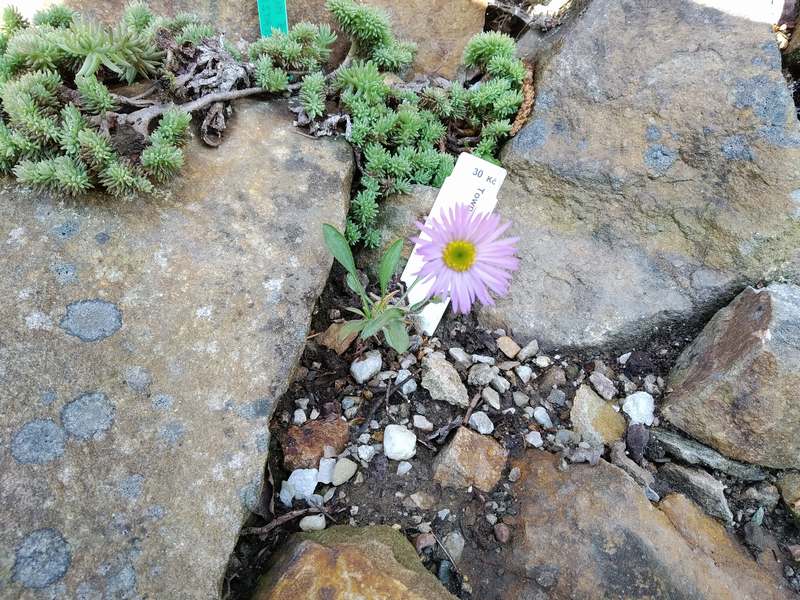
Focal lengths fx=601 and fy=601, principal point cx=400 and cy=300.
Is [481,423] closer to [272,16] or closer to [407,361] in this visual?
[407,361]

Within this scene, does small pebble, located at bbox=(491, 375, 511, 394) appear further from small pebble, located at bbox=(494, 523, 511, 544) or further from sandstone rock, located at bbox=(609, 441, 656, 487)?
small pebble, located at bbox=(494, 523, 511, 544)

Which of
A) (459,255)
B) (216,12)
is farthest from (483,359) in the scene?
(216,12)

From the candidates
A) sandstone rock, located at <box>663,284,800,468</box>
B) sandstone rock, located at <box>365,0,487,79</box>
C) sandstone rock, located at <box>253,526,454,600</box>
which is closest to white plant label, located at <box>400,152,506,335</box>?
sandstone rock, located at <box>365,0,487,79</box>

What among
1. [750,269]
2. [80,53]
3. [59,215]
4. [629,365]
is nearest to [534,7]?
[750,269]

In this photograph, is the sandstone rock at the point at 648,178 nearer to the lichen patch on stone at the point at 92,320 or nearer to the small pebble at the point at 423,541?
the small pebble at the point at 423,541

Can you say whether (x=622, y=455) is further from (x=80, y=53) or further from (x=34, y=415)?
(x=80, y=53)
